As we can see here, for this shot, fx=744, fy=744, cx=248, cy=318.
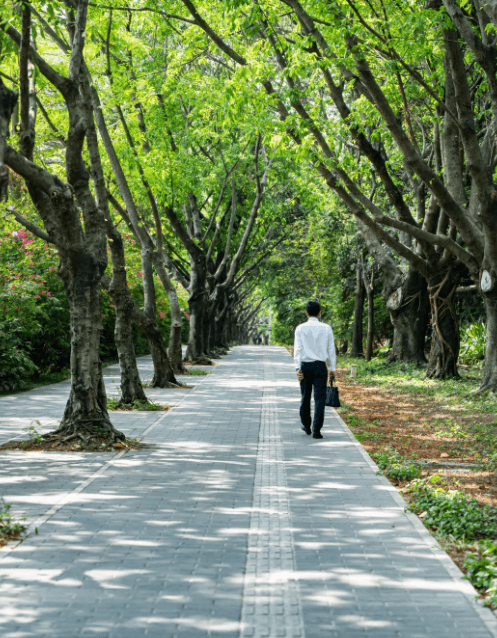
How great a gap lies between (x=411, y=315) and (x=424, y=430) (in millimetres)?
11050

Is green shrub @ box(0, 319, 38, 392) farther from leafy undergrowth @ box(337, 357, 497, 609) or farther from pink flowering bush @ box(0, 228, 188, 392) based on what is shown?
leafy undergrowth @ box(337, 357, 497, 609)

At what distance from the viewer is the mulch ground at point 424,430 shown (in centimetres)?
761

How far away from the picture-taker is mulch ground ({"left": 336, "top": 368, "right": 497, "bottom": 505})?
761 centimetres

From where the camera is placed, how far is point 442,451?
920 centimetres

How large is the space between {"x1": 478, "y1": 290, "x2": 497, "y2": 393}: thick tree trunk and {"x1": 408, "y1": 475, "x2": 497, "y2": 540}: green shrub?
8256 mm

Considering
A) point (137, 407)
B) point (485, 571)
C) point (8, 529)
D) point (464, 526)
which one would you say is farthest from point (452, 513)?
point (137, 407)

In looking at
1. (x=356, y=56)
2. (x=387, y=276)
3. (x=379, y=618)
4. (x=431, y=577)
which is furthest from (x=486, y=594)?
(x=387, y=276)

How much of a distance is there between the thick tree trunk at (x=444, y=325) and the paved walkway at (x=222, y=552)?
1031 cm

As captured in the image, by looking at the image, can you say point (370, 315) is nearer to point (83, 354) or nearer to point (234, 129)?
point (234, 129)

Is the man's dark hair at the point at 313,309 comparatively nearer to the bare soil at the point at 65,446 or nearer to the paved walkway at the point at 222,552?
the paved walkway at the point at 222,552

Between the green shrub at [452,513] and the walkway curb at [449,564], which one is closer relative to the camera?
the walkway curb at [449,564]

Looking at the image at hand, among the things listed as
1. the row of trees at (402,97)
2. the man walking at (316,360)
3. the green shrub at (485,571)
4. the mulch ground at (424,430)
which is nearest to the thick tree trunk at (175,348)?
the mulch ground at (424,430)

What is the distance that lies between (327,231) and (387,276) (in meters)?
8.52

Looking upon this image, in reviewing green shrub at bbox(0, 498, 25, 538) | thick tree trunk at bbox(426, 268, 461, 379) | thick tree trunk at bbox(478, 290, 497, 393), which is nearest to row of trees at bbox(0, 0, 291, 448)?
green shrub at bbox(0, 498, 25, 538)
